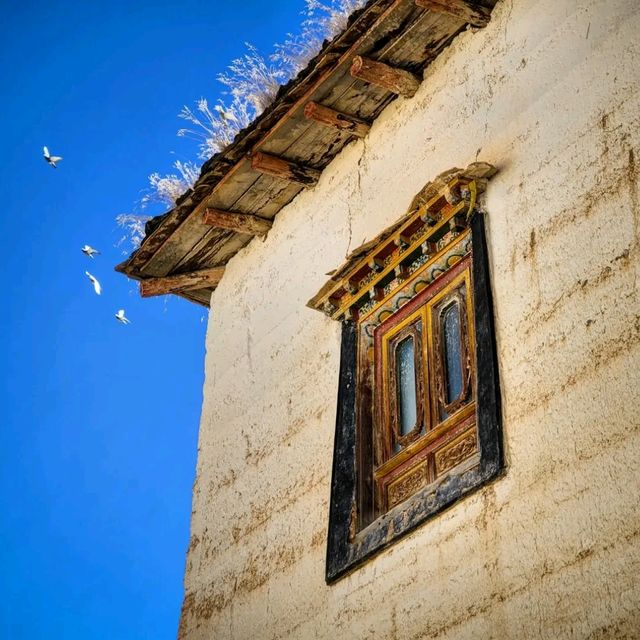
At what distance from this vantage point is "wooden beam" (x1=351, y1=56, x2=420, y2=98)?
604 centimetres

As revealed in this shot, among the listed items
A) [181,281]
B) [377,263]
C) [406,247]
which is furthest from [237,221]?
[406,247]

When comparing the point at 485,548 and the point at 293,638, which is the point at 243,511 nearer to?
the point at 293,638

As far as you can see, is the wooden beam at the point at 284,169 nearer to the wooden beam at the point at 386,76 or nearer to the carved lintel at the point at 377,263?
the wooden beam at the point at 386,76

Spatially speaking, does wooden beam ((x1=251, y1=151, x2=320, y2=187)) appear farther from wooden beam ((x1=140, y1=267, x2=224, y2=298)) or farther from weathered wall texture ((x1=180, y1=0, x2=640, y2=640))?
wooden beam ((x1=140, y1=267, x2=224, y2=298))

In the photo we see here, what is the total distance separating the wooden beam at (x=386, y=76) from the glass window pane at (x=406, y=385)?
1.42 m

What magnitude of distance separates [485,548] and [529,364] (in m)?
0.74

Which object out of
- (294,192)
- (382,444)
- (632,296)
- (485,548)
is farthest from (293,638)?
(294,192)

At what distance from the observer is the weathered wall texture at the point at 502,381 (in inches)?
163

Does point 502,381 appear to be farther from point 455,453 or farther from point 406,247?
point 406,247

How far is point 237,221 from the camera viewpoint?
7324 millimetres

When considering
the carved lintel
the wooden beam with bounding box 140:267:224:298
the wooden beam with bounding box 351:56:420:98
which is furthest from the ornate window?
the wooden beam with bounding box 140:267:224:298

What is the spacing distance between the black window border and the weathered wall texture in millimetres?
64

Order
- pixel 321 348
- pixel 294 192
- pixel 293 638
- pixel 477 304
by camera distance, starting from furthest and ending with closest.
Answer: pixel 294 192, pixel 321 348, pixel 293 638, pixel 477 304

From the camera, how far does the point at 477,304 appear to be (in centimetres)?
509
